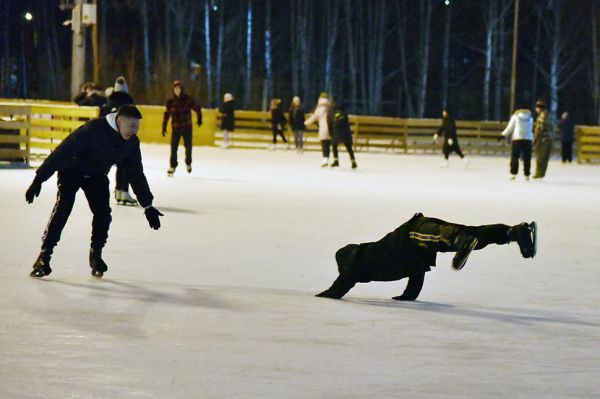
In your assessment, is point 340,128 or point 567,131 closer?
point 340,128

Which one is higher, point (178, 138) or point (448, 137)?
point (178, 138)

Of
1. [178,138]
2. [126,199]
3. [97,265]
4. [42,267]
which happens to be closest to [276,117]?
[178,138]

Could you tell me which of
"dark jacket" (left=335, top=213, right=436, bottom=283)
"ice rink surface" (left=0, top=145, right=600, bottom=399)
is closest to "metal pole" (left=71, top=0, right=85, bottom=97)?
"ice rink surface" (left=0, top=145, right=600, bottom=399)

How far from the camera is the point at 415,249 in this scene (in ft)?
26.4

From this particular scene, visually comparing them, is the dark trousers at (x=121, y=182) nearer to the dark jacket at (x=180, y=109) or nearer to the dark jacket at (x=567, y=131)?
the dark jacket at (x=180, y=109)

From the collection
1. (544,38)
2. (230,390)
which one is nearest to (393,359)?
(230,390)

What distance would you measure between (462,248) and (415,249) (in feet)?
1.72

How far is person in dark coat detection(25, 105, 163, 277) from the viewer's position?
29.6 ft

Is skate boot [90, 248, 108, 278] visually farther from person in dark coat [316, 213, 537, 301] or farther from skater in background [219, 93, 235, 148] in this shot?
skater in background [219, 93, 235, 148]

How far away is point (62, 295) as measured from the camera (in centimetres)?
849

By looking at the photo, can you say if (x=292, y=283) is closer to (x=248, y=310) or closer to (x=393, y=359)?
Answer: (x=248, y=310)

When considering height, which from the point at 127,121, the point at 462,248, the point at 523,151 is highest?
the point at 127,121

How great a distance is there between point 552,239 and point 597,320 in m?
5.09

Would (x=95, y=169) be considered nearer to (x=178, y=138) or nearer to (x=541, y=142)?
(x=178, y=138)
